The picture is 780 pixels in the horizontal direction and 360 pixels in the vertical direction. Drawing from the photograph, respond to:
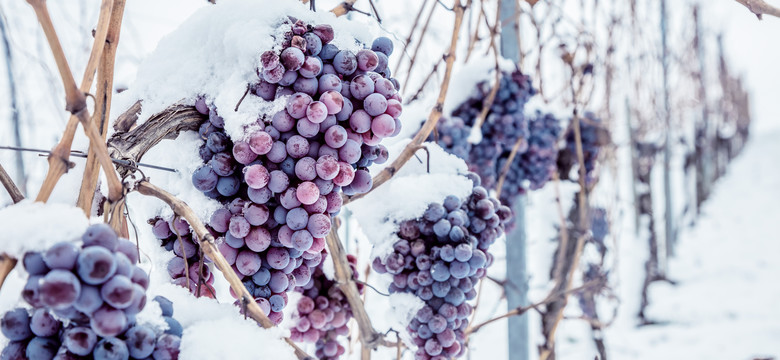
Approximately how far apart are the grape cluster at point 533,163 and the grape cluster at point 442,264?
2.14 feet

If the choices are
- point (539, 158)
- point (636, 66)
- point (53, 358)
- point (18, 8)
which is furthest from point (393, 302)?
point (636, 66)

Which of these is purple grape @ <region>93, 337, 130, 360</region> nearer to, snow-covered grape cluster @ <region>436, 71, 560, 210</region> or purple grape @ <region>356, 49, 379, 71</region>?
purple grape @ <region>356, 49, 379, 71</region>

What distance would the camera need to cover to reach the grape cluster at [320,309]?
88cm

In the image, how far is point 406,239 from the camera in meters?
0.85

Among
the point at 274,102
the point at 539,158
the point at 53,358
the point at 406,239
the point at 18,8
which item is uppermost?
the point at 18,8

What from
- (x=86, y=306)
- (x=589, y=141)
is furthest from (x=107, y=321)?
(x=589, y=141)

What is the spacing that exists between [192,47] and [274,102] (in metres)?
0.15

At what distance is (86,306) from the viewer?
367 millimetres

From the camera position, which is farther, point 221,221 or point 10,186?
point 221,221

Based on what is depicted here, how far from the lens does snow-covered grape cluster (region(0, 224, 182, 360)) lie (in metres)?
0.36

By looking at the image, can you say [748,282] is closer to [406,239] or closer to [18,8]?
[406,239]

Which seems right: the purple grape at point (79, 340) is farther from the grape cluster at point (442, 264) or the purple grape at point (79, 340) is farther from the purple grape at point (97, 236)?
the grape cluster at point (442, 264)

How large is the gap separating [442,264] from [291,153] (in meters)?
0.34

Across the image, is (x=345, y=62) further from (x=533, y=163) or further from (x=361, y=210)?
(x=533, y=163)
